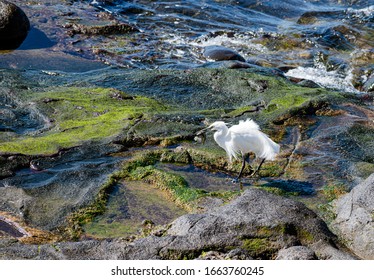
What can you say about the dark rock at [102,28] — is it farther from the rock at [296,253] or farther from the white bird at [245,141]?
the rock at [296,253]

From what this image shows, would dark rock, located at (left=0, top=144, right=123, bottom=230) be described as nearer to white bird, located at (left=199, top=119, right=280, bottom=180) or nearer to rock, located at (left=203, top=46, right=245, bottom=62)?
white bird, located at (left=199, top=119, right=280, bottom=180)

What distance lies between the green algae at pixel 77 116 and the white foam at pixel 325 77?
5.61 meters

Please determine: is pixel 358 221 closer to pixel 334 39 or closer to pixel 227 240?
pixel 227 240

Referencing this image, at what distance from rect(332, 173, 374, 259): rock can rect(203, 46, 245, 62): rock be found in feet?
27.7

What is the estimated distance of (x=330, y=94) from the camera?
35.1 ft

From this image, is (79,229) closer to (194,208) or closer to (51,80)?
(194,208)

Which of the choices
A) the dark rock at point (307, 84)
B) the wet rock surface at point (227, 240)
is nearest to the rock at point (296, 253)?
the wet rock surface at point (227, 240)

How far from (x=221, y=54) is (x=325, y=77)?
9.40 feet

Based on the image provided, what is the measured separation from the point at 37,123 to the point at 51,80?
8.46 feet

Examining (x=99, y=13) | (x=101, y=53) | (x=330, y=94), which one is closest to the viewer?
(x=330, y=94)

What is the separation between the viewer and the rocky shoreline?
5258mm

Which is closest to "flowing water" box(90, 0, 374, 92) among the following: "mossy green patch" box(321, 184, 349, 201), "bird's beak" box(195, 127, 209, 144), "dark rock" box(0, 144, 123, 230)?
"bird's beak" box(195, 127, 209, 144)

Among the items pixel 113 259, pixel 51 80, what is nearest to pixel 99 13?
pixel 51 80

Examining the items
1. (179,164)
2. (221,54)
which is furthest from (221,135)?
(221,54)
